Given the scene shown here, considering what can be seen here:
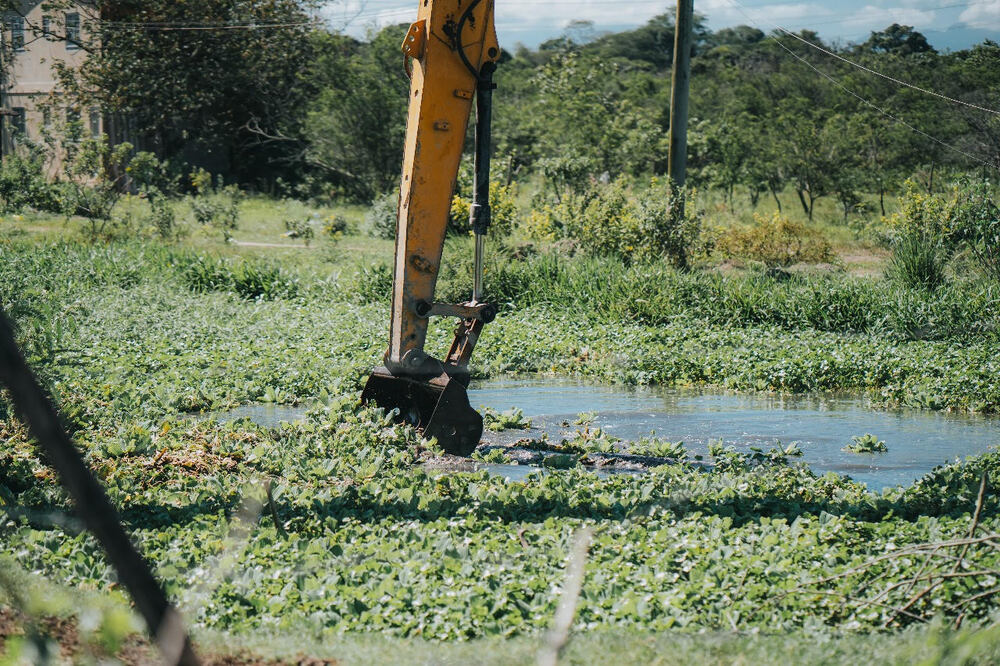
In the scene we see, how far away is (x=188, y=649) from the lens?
205 cm

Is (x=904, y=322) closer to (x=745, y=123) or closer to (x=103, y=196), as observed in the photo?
(x=103, y=196)

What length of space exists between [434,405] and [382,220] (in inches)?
670

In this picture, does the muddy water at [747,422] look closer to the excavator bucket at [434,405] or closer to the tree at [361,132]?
the excavator bucket at [434,405]

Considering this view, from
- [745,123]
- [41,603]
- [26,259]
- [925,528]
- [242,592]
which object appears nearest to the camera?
[41,603]

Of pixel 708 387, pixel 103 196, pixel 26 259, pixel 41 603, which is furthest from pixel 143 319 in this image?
pixel 41 603

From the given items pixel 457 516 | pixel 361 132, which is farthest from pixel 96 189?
pixel 457 516

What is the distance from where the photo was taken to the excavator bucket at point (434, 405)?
785cm

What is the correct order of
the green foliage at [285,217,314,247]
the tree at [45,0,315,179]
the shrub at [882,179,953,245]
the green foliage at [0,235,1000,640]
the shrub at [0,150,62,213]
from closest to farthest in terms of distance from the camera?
the green foliage at [0,235,1000,640] < the shrub at [882,179,953,245] < the green foliage at [285,217,314,247] < the shrub at [0,150,62,213] < the tree at [45,0,315,179]

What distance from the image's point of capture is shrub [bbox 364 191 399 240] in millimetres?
24250

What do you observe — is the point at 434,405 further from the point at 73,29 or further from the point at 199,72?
the point at 73,29

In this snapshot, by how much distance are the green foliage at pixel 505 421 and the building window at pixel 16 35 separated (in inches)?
1107

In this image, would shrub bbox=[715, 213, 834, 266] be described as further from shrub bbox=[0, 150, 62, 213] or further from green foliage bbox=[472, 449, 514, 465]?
shrub bbox=[0, 150, 62, 213]

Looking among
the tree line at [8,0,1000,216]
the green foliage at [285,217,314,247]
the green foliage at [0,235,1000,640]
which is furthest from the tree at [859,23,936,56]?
the green foliage at [0,235,1000,640]

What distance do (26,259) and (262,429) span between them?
10151mm
